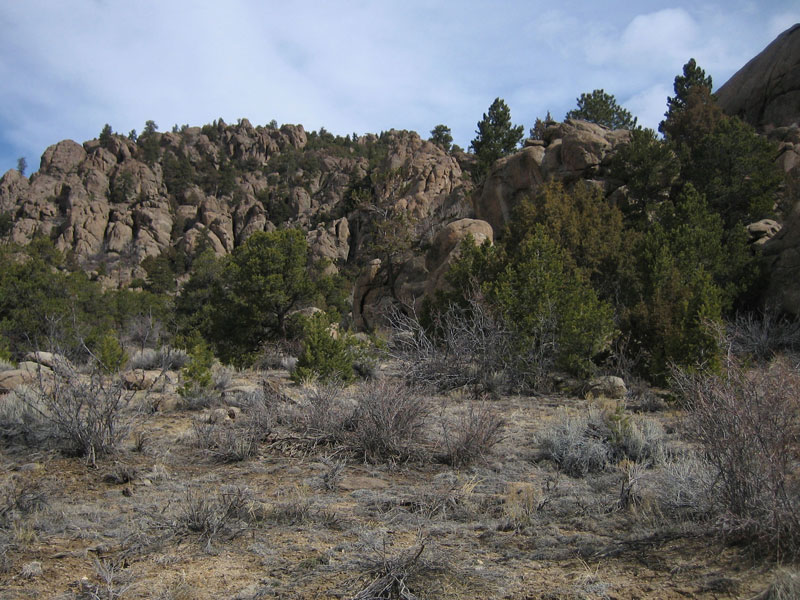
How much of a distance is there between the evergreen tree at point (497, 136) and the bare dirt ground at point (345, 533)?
38.6 m

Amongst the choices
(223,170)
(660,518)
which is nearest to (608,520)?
(660,518)

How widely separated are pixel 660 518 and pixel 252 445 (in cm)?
431

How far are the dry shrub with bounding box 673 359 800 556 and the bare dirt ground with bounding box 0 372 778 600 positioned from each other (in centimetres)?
20

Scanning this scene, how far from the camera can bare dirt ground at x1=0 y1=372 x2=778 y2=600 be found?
3.34 m

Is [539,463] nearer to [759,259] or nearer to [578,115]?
[759,259]

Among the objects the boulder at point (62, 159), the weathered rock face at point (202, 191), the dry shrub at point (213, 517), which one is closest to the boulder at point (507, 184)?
the weathered rock face at point (202, 191)

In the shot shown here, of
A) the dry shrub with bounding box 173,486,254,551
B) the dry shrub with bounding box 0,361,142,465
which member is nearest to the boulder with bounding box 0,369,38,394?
the dry shrub with bounding box 0,361,142,465

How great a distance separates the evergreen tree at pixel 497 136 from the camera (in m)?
42.7

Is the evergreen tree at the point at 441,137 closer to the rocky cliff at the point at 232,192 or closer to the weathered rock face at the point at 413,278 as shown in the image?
the rocky cliff at the point at 232,192

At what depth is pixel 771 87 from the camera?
32594mm

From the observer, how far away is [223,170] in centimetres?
8050

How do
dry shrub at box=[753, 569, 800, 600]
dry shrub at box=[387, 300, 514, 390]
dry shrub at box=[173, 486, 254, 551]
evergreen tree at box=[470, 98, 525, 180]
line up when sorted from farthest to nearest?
evergreen tree at box=[470, 98, 525, 180]
dry shrub at box=[387, 300, 514, 390]
dry shrub at box=[173, 486, 254, 551]
dry shrub at box=[753, 569, 800, 600]

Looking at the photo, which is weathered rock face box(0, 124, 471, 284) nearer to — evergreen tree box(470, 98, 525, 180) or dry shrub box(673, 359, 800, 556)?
evergreen tree box(470, 98, 525, 180)

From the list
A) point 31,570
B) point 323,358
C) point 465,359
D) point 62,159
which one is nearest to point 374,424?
point 31,570
